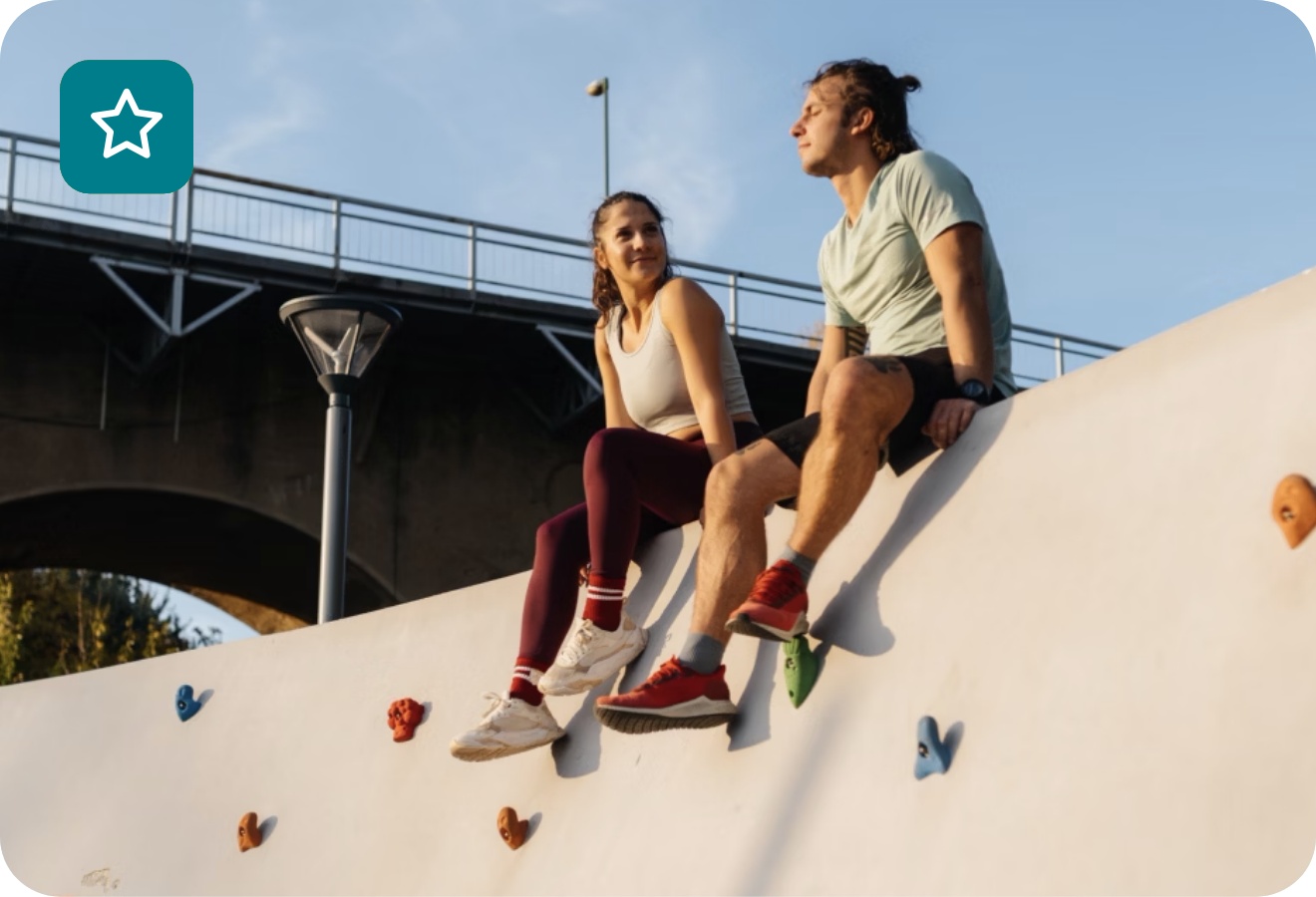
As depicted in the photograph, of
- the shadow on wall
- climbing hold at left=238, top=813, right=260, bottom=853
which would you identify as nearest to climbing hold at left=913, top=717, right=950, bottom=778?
the shadow on wall

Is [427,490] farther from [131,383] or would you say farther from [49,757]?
[49,757]

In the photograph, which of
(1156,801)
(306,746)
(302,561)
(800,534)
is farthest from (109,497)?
(1156,801)

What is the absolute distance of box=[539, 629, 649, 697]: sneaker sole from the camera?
4.37 meters

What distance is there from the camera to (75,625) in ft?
95.7

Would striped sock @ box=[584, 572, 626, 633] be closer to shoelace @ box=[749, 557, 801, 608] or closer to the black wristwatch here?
shoelace @ box=[749, 557, 801, 608]

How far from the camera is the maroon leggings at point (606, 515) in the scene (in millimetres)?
4363

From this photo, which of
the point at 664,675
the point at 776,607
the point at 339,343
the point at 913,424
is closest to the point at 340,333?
the point at 339,343

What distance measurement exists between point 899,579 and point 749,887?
78 centimetres

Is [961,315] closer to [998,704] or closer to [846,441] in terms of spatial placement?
[846,441]

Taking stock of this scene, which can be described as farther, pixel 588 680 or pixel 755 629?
pixel 588 680

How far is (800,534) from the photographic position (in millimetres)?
3805

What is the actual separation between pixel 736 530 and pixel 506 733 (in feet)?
3.12

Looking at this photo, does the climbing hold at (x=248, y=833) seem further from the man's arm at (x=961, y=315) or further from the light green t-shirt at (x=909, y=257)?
the man's arm at (x=961, y=315)

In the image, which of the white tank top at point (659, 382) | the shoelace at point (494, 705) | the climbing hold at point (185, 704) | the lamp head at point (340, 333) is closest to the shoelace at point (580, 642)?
the shoelace at point (494, 705)
